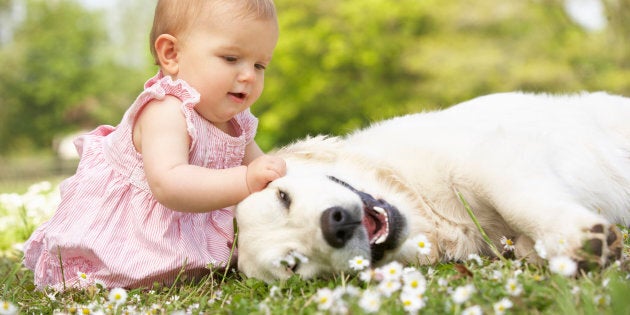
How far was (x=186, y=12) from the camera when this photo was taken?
10.1 ft

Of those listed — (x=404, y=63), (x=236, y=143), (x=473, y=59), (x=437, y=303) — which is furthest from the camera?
(x=404, y=63)

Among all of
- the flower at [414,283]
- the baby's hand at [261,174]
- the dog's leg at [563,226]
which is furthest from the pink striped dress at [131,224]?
the dog's leg at [563,226]

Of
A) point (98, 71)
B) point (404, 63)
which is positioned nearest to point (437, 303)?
point (404, 63)

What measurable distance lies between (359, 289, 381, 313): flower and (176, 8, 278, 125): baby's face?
1.42 meters

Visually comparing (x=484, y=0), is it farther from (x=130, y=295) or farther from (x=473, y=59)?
(x=130, y=295)

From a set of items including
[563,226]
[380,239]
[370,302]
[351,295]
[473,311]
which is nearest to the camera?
[473,311]

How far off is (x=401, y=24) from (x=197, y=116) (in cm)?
2244

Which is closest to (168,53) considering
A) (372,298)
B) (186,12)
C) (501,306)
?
(186,12)

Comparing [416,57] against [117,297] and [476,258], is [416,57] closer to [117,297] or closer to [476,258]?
[476,258]

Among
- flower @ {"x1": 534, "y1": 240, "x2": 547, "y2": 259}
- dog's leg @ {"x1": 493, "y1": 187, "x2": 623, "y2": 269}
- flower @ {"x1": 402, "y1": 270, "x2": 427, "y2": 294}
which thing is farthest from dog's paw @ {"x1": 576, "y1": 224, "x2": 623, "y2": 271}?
flower @ {"x1": 402, "y1": 270, "x2": 427, "y2": 294}

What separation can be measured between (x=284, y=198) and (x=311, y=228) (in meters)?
0.26

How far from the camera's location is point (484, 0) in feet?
72.7

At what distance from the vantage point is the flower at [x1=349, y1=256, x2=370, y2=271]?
2.46m

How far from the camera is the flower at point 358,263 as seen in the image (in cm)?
246
